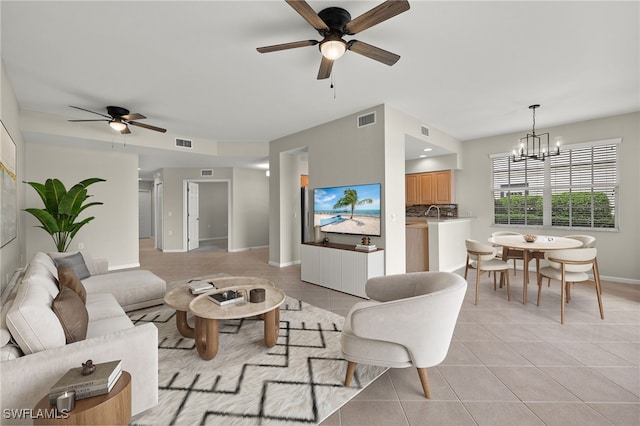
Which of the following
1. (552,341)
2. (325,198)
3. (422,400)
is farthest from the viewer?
(325,198)

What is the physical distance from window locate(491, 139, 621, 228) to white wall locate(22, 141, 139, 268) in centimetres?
790

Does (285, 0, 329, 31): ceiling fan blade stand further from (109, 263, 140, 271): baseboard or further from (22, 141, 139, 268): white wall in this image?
(109, 263, 140, 271): baseboard

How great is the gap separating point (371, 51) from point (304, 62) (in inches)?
36.0

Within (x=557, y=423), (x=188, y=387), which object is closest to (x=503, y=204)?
(x=557, y=423)

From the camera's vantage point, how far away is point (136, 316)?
328cm

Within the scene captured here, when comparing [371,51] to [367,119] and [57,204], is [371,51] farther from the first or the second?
[57,204]

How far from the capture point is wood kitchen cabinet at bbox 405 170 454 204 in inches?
259

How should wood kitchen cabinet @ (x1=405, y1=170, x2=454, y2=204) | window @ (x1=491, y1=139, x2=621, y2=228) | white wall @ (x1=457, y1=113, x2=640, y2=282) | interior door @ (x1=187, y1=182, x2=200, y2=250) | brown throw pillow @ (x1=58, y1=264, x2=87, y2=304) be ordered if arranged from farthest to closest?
interior door @ (x1=187, y1=182, x2=200, y2=250), wood kitchen cabinet @ (x1=405, y1=170, x2=454, y2=204), window @ (x1=491, y1=139, x2=621, y2=228), white wall @ (x1=457, y1=113, x2=640, y2=282), brown throw pillow @ (x1=58, y1=264, x2=87, y2=304)

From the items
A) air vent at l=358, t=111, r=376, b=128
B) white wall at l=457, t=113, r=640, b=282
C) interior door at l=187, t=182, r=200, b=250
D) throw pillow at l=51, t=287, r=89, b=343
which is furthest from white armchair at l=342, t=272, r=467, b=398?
interior door at l=187, t=182, r=200, b=250

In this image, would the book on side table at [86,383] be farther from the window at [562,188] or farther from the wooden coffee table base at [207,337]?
the window at [562,188]

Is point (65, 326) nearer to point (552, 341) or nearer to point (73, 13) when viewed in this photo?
point (73, 13)

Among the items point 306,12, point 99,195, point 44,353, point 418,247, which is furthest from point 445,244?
point 99,195

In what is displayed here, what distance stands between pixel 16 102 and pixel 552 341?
23.0 ft

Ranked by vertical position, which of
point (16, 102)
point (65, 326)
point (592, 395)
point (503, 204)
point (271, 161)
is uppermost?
point (16, 102)
